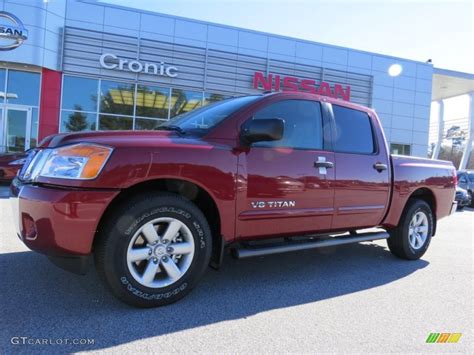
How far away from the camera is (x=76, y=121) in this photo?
53.3 ft

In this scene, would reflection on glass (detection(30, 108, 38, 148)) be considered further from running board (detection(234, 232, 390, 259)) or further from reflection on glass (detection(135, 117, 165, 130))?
running board (detection(234, 232, 390, 259))

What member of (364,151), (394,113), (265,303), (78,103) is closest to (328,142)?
(364,151)

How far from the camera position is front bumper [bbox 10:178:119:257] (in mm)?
2713

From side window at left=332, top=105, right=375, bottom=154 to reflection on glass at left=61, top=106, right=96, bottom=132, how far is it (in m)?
13.6

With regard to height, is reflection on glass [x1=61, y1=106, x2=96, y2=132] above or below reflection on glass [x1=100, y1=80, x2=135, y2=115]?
below

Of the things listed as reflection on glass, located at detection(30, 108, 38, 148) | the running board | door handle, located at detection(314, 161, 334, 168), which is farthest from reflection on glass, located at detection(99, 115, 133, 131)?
door handle, located at detection(314, 161, 334, 168)

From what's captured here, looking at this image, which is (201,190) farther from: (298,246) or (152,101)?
(152,101)

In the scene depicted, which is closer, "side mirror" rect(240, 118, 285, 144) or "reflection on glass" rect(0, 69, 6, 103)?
"side mirror" rect(240, 118, 285, 144)

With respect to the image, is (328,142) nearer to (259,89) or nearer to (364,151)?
(364,151)

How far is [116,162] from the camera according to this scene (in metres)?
2.85

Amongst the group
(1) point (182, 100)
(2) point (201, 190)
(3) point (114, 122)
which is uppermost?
(1) point (182, 100)

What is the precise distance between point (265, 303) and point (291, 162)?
1263 millimetres

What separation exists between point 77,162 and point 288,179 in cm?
180

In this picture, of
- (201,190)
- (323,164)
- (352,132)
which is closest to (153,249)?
(201,190)
